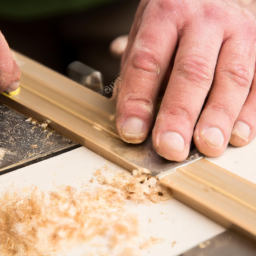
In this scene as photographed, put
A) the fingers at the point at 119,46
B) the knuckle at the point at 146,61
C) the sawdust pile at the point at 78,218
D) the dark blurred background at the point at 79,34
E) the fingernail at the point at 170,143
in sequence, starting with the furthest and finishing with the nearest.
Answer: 1. the dark blurred background at the point at 79,34
2. the fingers at the point at 119,46
3. the knuckle at the point at 146,61
4. the fingernail at the point at 170,143
5. the sawdust pile at the point at 78,218

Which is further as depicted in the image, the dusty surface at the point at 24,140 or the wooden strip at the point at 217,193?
the dusty surface at the point at 24,140

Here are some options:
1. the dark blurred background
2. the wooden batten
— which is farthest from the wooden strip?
the dark blurred background

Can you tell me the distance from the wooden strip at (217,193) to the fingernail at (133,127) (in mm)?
131

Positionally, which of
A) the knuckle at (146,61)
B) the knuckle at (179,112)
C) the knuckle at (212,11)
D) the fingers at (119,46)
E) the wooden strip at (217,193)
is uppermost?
the knuckle at (212,11)

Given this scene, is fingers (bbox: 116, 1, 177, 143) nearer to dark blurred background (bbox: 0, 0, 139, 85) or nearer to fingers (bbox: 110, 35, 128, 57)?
fingers (bbox: 110, 35, 128, 57)

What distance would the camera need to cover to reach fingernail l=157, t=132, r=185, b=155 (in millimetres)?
676

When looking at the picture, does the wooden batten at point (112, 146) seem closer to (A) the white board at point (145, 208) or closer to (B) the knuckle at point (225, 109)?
(A) the white board at point (145, 208)

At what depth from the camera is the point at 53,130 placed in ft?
2.70

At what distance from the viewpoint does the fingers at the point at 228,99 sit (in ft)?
2.34

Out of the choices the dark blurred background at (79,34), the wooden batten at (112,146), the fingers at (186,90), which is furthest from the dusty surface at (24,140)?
the dark blurred background at (79,34)

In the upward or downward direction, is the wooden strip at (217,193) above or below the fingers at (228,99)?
below

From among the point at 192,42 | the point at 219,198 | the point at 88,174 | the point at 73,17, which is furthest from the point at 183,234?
the point at 73,17

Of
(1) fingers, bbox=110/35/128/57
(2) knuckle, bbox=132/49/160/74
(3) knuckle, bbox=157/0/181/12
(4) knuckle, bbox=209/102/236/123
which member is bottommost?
(1) fingers, bbox=110/35/128/57

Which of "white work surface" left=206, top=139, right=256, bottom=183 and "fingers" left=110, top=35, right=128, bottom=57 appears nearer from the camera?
"white work surface" left=206, top=139, right=256, bottom=183
